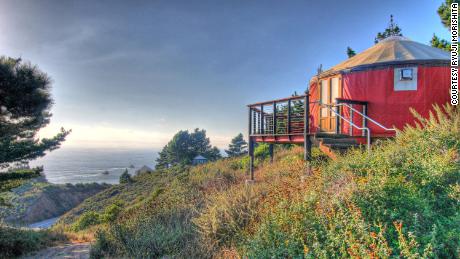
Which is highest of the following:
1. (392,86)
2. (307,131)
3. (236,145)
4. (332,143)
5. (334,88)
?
(334,88)

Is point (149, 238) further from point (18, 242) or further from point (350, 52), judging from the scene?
point (350, 52)

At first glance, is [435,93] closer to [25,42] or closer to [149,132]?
[25,42]

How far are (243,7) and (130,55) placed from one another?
18.3ft

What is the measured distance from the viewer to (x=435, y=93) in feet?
24.0

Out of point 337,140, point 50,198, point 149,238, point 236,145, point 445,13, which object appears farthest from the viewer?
point 236,145

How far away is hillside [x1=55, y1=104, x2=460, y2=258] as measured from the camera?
2508 mm

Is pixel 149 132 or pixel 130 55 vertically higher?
pixel 130 55

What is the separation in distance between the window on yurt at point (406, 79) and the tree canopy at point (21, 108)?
10029mm

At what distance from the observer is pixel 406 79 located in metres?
7.35

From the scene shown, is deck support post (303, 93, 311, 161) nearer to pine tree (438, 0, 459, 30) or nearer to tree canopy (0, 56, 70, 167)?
tree canopy (0, 56, 70, 167)

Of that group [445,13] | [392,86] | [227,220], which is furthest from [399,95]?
[445,13]

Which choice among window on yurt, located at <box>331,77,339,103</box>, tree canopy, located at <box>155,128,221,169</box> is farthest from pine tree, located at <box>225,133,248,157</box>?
window on yurt, located at <box>331,77,339,103</box>

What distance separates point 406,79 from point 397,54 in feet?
3.13

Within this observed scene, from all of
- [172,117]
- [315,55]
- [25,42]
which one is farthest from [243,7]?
[172,117]
